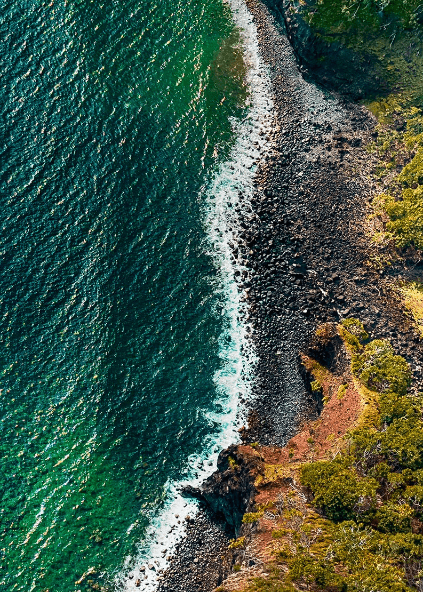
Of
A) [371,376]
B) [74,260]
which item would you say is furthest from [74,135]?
[371,376]

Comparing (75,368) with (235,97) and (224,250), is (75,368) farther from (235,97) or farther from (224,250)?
(235,97)

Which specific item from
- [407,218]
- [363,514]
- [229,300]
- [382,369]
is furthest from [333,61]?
[363,514]

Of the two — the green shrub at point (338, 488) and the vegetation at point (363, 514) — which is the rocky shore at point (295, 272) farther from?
the green shrub at point (338, 488)

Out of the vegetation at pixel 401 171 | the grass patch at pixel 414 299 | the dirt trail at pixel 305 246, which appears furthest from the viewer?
the vegetation at pixel 401 171

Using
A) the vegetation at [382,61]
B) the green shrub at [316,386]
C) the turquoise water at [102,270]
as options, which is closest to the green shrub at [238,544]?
the turquoise water at [102,270]

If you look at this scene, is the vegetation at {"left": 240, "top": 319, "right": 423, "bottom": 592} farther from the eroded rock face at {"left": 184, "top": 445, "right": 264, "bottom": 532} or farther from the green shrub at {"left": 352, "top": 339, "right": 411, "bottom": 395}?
the eroded rock face at {"left": 184, "top": 445, "right": 264, "bottom": 532}
